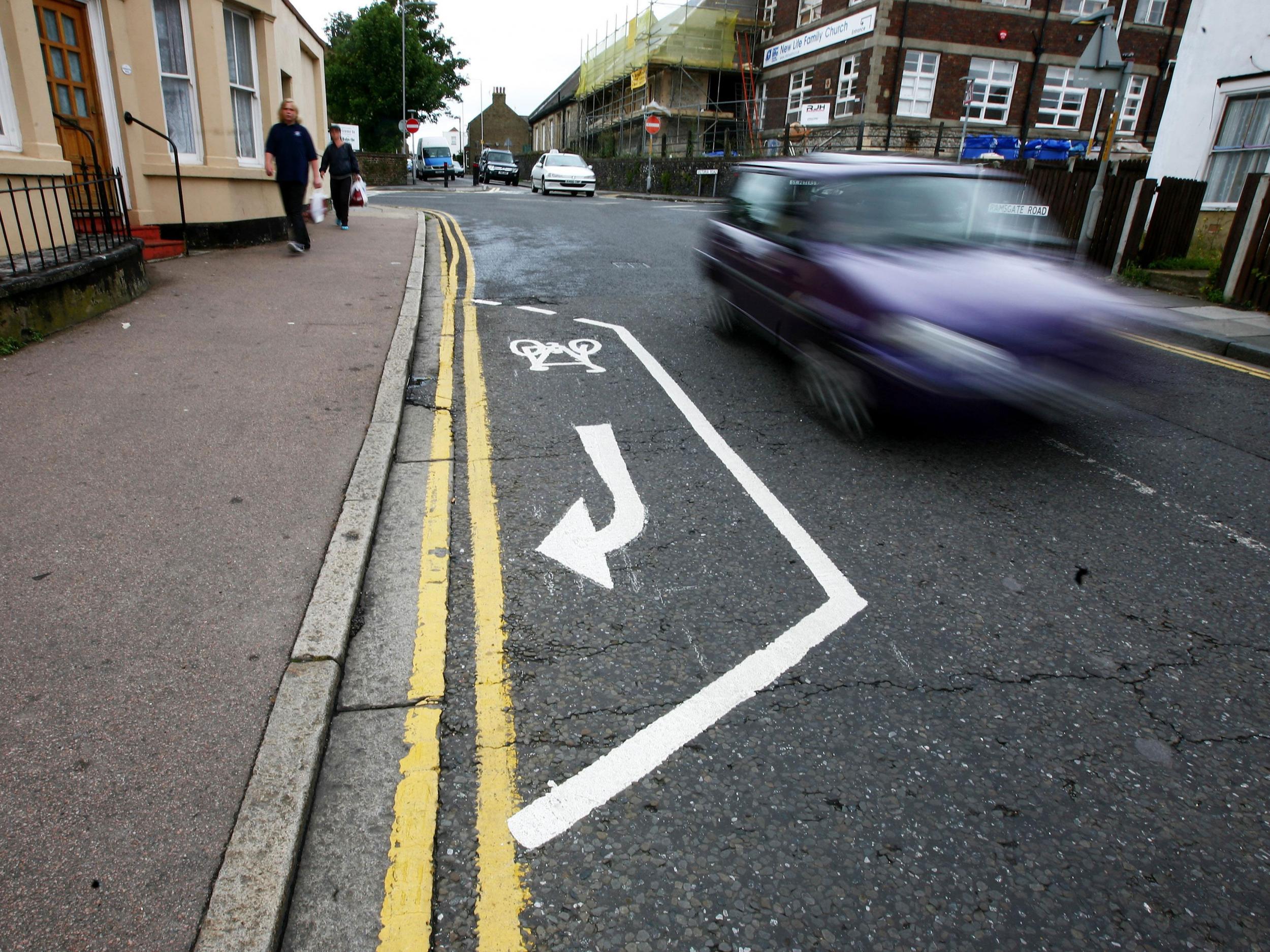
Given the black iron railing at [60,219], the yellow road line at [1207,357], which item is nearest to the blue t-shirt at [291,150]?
the black iron railing at [60,219]

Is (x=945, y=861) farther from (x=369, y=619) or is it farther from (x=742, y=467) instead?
(x=742, y=467)

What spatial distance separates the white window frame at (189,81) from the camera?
10008 millimetres

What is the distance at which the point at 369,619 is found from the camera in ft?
10.2

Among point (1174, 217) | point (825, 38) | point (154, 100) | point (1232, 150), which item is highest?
point (825, 38)

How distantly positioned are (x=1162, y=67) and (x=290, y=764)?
43975 mm

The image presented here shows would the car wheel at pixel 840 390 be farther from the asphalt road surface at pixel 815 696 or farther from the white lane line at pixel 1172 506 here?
the white lane line at pixel 1172 506

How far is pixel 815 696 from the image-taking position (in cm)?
272

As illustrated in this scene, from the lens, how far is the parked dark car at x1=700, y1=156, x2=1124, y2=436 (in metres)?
4.33

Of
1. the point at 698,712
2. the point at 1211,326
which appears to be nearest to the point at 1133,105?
the point at 1211,326

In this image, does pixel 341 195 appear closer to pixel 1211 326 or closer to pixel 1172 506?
pixel 1211 326

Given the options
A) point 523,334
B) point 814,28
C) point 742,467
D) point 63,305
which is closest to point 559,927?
point 742,467

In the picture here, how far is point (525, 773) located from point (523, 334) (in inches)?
227

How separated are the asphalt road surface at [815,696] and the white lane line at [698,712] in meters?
0.01

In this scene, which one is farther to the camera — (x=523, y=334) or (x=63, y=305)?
(x=523, y=334)
